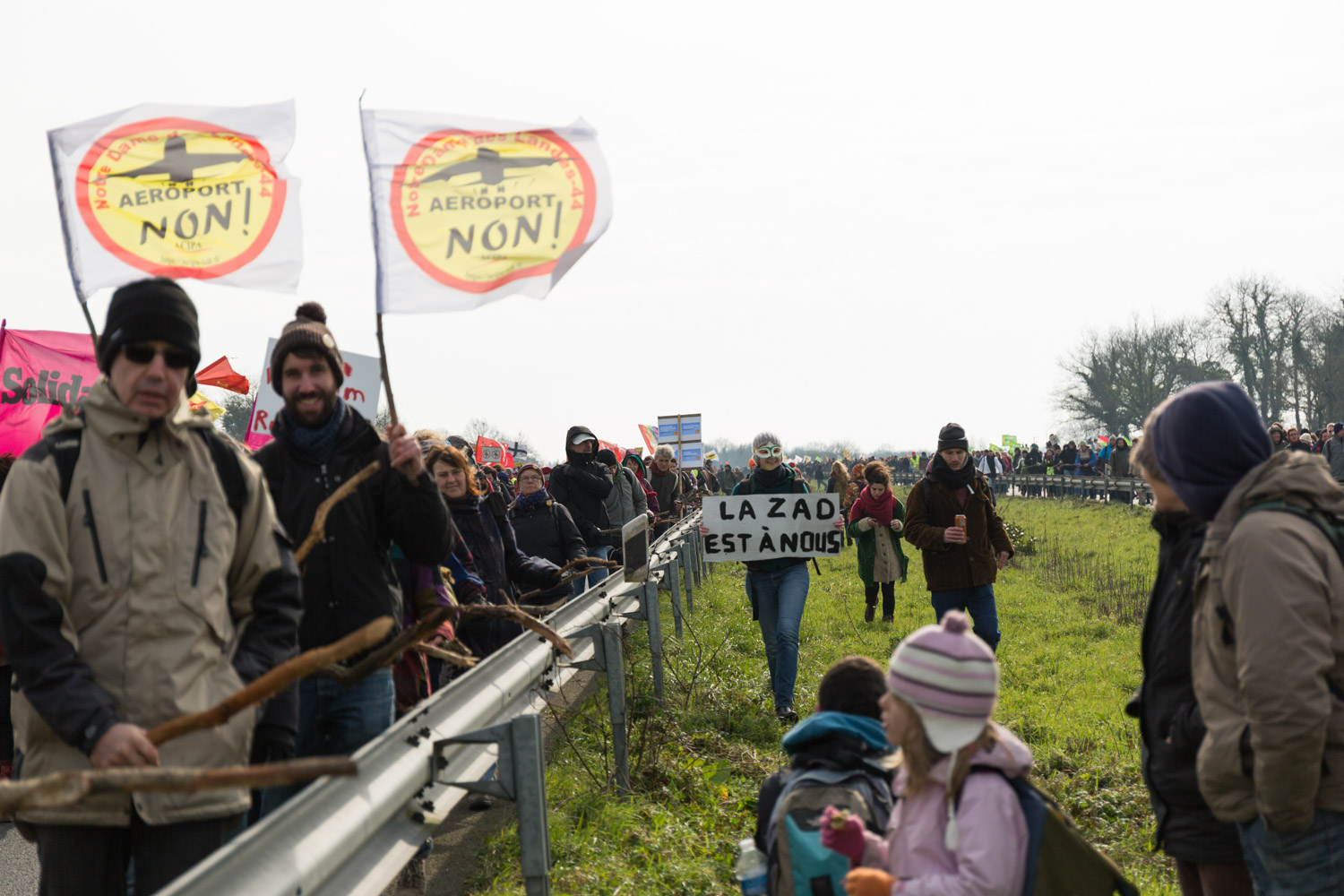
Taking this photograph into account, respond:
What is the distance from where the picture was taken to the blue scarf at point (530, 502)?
957cm

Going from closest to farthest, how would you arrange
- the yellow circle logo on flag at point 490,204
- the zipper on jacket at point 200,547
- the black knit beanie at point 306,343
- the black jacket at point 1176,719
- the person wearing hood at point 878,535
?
1. the zipper on jacket at point 200,547
2. the black jacket at point 1176,719
3. the black knit beanie at point 306,343
4. the yellow circle logo on flag at point 490,204
5. the person wearing hood at point 878,535

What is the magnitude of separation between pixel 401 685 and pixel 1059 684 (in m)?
6.76

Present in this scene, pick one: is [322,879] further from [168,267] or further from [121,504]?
[168,267]

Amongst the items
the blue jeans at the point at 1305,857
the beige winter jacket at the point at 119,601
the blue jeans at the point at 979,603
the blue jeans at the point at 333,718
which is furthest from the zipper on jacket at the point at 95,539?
the blue jeans at the point at 979,603

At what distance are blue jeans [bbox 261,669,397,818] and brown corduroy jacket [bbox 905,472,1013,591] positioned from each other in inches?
199

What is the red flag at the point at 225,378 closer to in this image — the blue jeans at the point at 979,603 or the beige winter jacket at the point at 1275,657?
the blue jeans at the point at 979,603

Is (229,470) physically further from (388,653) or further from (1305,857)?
(1305,857)

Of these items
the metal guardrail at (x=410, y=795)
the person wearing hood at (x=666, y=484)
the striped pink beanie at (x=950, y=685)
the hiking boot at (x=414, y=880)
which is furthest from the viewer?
the person wearing hood at (x=666, y=484)

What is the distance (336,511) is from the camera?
13.2 feet

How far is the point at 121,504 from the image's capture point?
114 inches

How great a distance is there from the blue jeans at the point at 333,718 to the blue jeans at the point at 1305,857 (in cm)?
272

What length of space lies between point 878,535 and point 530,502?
207 inches

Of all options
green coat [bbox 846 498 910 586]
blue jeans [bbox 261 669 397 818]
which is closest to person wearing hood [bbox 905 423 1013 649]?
green coat [bbox 846 498 910 586]

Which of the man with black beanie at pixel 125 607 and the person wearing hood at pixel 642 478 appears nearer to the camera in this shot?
the man with black beanie at pixel 125 607
